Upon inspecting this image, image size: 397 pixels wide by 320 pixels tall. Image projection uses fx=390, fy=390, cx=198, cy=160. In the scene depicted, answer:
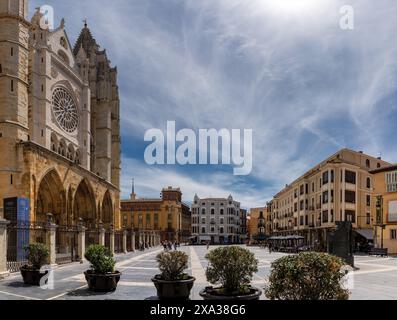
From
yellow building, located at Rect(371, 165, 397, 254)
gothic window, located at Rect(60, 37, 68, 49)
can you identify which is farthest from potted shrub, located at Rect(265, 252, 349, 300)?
gothic window, located at Rect(60, 37, 68, 49)

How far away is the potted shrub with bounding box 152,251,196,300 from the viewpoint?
1250 centimetres

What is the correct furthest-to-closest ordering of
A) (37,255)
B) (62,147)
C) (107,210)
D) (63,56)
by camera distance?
(107,210)
(63,56)
(62,147)
(37,255)

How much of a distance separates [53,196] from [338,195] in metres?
36.4

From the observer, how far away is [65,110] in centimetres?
4981

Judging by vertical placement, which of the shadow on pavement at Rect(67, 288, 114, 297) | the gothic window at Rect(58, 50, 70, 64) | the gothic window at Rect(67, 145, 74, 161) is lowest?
the shadow on pavement at Rect(67, 288, 114, 297)

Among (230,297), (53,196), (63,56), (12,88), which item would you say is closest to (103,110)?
(63,56)

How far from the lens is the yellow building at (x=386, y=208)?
44.6 m

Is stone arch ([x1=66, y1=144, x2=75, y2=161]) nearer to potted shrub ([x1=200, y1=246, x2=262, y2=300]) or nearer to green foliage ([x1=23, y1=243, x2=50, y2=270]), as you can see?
green foliage ([x1=23, y1=243, x2=50, y2=270])

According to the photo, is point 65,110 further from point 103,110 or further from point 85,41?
point 85,41

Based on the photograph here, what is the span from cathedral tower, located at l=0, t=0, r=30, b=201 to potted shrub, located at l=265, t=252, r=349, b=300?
1150 inches

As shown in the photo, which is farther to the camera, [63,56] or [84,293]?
[63,56]

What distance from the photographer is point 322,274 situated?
7.33 meters
